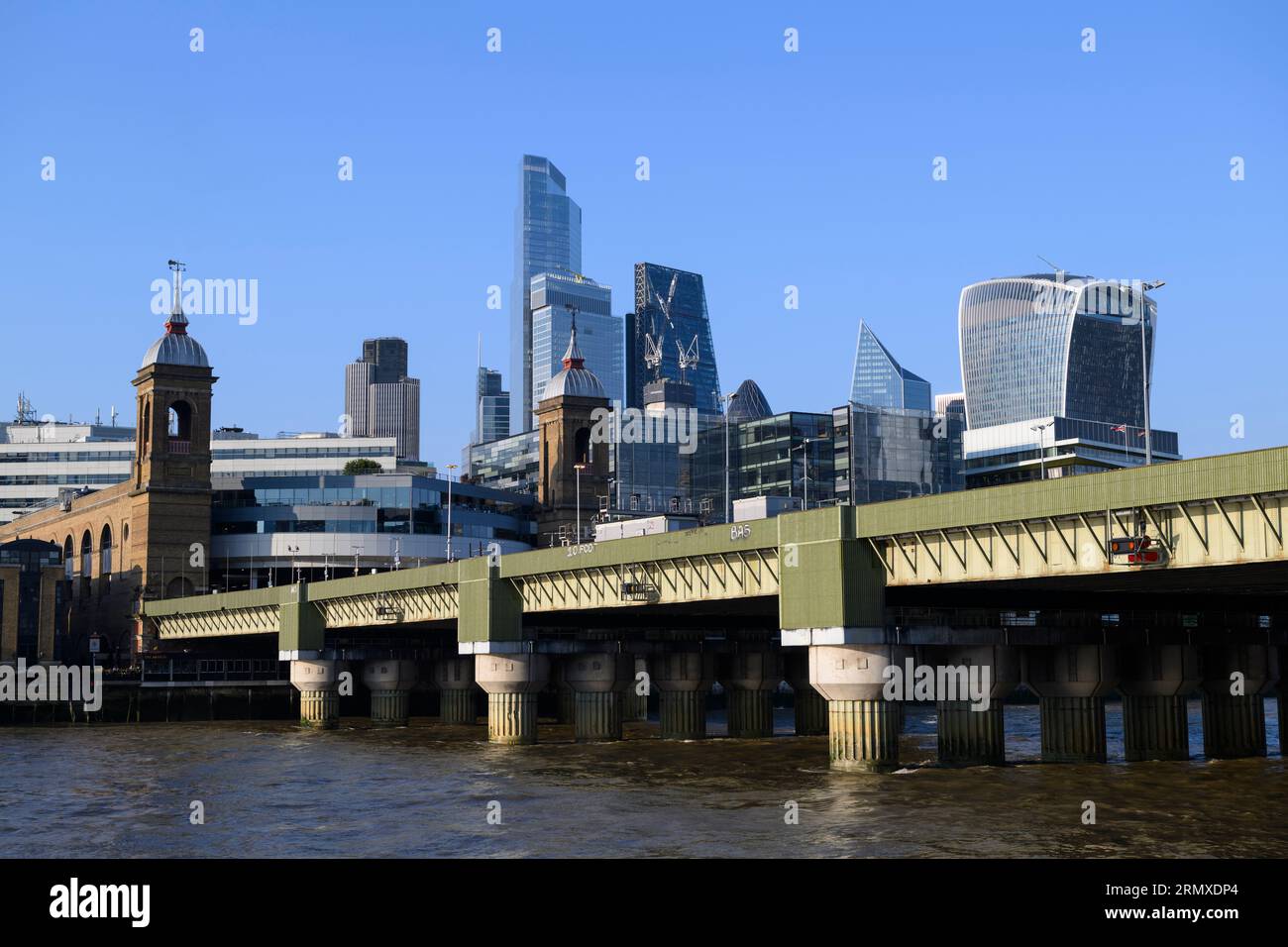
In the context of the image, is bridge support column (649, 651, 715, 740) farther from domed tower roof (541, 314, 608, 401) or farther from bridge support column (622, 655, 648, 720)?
domed tower roof (541, 314, 608, 401)

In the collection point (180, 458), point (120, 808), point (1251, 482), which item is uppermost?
point (180, 458)

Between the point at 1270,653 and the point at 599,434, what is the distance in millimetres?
103597

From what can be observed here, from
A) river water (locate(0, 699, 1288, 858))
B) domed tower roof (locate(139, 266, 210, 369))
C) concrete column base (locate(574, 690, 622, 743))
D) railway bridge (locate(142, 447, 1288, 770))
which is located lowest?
river water (locate(0, 699, 1288, 858))

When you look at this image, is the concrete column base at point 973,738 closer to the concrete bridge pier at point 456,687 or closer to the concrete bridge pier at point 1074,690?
the concrete bridge pier at point 1074,690

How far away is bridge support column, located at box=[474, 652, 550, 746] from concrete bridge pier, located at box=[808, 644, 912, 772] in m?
28.9

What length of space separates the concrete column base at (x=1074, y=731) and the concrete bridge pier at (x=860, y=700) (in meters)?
11.8

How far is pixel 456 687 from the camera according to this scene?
358 feet

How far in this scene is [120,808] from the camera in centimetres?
5175

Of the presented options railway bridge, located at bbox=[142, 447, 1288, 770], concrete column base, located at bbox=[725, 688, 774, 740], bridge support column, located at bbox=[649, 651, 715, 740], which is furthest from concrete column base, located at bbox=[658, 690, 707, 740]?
concrete column base, located at bbox=[725, 688, 774, 740]

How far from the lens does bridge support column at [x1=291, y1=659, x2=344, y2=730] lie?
107m

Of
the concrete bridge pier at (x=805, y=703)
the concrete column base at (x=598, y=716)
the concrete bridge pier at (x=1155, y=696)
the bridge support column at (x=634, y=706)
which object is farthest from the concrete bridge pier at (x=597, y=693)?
the bridge support column at (x=634, y=706)

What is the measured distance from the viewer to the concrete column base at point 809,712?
98.2 m
